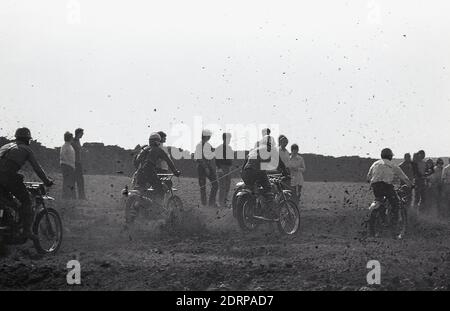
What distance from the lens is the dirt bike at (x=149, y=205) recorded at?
1398cm

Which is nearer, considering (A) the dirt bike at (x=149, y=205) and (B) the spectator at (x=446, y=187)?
(A) the dirt bike at (x=149, y=205)

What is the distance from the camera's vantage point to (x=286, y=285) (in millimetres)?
8469

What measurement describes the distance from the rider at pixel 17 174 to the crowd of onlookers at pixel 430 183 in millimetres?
12186

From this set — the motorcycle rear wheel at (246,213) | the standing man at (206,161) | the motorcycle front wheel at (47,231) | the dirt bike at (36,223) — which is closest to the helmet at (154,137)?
the motorcycle rear wheel at (246,213)

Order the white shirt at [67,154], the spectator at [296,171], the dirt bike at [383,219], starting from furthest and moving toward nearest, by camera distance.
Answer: the white shirt at [67,154] → the spectator at [296,171] → the dirt bike at [383,219]

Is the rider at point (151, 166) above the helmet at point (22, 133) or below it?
below

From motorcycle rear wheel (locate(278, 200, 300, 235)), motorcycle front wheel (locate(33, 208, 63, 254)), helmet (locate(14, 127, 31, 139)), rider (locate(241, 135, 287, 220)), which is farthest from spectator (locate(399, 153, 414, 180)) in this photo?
helmet (locate(14, 127, 31, 139))

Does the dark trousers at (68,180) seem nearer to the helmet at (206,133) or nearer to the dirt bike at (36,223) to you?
the helmet at (206,133)

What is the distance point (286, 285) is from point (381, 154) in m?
6.12

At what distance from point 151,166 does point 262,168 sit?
2414mm
